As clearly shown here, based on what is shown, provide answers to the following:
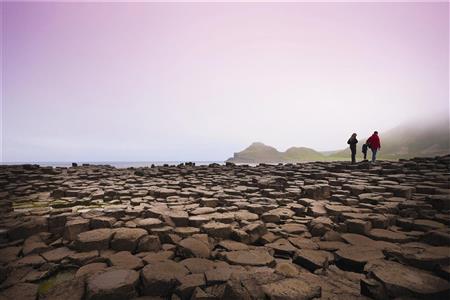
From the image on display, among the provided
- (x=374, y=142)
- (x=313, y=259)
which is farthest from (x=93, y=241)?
(x=374, y=142)

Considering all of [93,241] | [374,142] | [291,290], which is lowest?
[291,290]

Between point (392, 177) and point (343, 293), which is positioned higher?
point (392, 177)

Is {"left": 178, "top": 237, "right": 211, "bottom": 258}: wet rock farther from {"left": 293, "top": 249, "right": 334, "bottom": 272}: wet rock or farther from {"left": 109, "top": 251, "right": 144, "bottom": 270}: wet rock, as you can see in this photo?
{"left": 293, "top": 249, "right": 334, "bottom": 272}: wet rock

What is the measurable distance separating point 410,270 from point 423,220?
227cm

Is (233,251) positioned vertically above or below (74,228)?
below

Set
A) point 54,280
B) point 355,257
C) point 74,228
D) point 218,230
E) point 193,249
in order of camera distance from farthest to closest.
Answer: point 218,230
point 74,228
point 193,249
point 355,257
point 54,280

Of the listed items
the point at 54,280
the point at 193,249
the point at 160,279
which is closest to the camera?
the point at 160,279

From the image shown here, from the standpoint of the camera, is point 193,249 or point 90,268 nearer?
point 90,268

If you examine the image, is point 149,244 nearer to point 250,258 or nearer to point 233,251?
point 233,251

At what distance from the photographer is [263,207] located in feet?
16.9

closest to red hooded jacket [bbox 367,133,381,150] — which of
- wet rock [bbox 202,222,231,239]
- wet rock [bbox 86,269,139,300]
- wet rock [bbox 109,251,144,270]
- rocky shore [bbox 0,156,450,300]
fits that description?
rocky shore [bbox 0,156,450,300]

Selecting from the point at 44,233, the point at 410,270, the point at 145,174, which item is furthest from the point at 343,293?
the point at 145,174

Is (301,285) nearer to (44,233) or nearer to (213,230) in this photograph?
(213,230)

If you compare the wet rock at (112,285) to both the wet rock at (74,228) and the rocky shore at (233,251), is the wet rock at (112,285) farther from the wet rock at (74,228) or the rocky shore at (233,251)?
the wet rock at (74,228)
